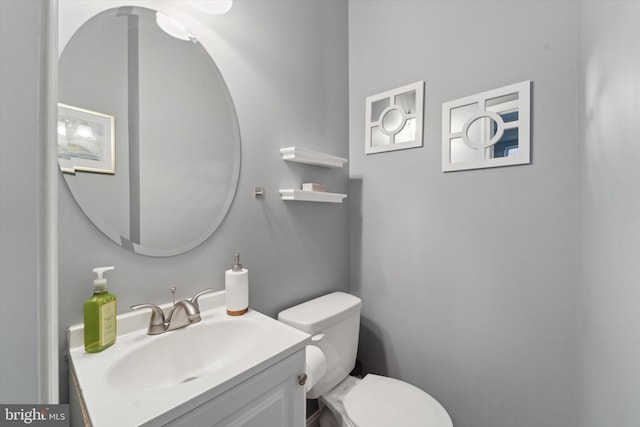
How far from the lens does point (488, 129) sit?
116 cm

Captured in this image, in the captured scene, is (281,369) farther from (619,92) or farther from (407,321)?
(619,92)

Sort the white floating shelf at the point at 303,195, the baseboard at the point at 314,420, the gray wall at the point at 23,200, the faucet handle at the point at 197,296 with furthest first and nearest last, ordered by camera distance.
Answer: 1. the baseboard at the point at 314,420
2. the white floating shelf at the point at 303,195
3. the faucet handle at the point at 197,296
4. the gray wall at the point at 23,200

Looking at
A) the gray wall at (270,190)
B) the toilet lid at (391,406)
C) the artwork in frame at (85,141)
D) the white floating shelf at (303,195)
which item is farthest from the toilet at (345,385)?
the artwork in frame at (85,141)

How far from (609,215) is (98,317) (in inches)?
49.6

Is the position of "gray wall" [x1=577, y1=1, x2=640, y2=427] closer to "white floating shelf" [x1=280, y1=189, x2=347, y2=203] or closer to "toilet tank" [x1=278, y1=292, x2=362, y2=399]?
"toilet tank" [x1=278, y1=292, x2=362, y2=399]

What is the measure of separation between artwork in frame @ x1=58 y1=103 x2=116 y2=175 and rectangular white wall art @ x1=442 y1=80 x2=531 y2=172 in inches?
51.8

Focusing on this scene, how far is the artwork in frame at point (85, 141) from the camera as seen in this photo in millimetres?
696

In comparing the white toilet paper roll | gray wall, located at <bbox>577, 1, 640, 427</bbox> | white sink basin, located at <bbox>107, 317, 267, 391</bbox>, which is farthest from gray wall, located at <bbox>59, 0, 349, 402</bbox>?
gray wall, located at <bbox>577, 1, 640, 427</bbox>

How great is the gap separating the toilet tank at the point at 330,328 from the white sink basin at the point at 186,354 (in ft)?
0.87

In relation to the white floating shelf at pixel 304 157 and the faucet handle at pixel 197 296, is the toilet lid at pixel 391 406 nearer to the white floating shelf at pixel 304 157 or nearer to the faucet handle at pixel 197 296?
the faucet handle at pixel 197 296

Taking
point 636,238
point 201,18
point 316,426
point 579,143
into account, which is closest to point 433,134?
point 579,143

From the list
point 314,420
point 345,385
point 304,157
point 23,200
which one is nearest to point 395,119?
point 304,157

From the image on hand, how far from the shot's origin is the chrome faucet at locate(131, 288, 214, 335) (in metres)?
0.80

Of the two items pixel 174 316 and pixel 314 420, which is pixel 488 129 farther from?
pixel 314 420
